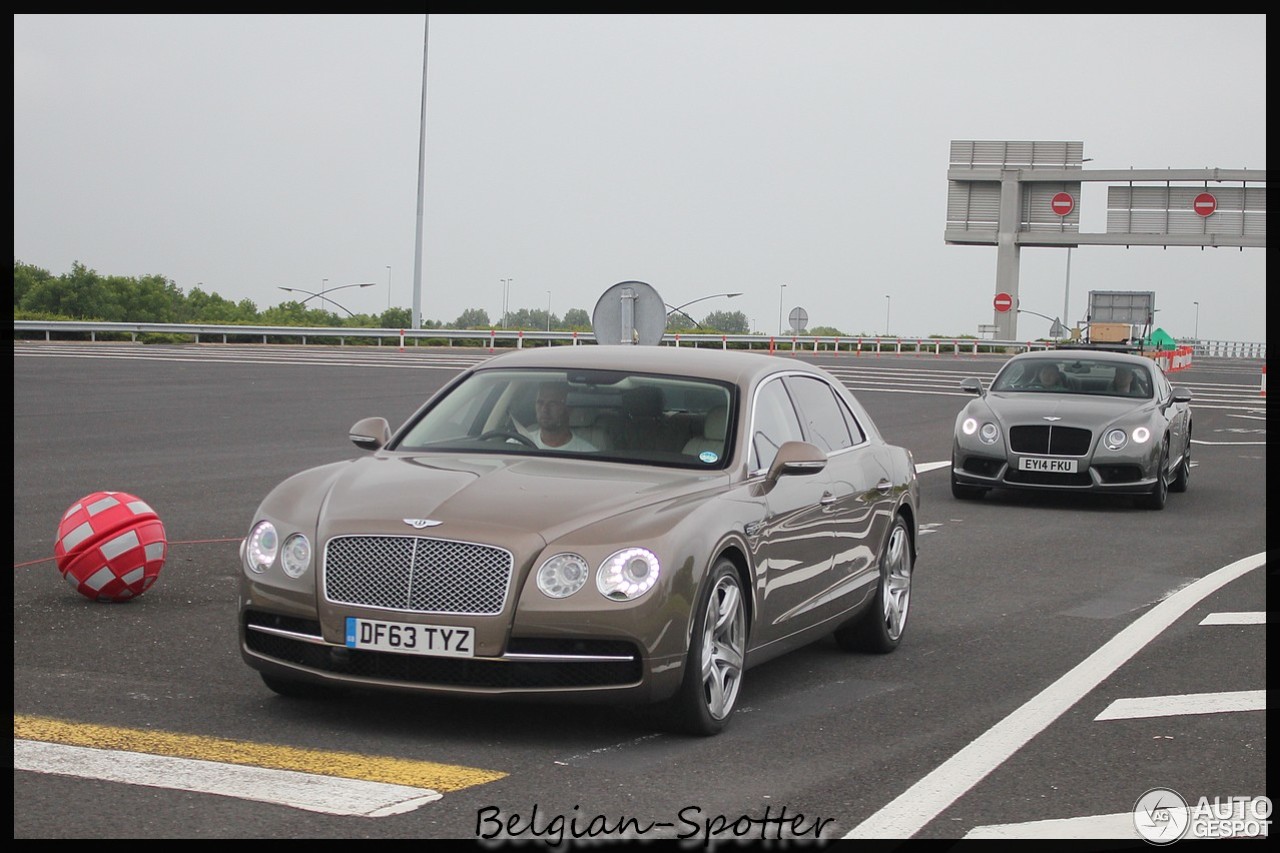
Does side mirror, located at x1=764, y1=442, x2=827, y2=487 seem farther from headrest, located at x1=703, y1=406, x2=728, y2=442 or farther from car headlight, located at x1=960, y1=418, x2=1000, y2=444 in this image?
car headlight, located at x1=960, y1=418, x2=1000, y2=444

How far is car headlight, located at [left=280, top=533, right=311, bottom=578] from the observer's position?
20.8 feet

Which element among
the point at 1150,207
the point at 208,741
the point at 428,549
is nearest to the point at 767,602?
the point at 428,549

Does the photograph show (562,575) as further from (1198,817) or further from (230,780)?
(1198,817)

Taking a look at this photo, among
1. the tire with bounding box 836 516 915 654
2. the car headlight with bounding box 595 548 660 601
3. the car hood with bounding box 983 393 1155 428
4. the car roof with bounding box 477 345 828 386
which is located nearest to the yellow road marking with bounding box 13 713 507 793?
the car headlight with bounding box 595 548 660 601

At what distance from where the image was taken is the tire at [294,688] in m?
6.59

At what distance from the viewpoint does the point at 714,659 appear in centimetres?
653

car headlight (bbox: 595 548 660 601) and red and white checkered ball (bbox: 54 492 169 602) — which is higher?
car headlight (bbox: 595 548 660 601)

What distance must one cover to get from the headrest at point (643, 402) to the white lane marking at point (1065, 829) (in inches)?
107

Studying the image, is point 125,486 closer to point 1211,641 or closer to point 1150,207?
point 1211,641

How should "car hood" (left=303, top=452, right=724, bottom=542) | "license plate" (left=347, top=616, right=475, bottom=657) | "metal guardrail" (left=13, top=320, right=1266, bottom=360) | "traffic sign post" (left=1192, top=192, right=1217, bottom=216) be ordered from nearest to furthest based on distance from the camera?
"license plate" (left=347, top=616, right=475, bottom=657), "car hood" (left=303, top=452, right=724, bottom=542), "metal guardrail" (left=13, top=320, right=1266, bottom=360), "traffic sign post" (left=1192, top=192, right=1217, bottom=216)

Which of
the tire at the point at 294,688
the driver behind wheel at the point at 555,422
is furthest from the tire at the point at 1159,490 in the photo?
the tire at the point at 294,688

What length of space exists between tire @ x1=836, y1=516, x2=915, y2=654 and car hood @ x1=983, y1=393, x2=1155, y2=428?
24.1ft

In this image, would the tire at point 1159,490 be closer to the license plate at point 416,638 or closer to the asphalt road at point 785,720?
the asphalt road at point 785,720

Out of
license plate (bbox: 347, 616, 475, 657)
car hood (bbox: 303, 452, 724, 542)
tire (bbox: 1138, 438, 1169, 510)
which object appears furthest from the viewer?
tire (bbox: 1138, 438, 1169, 510)
